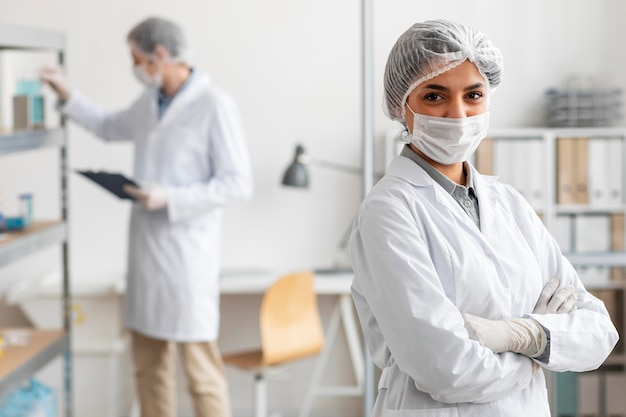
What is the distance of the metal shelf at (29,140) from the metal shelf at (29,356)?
0.63 meters

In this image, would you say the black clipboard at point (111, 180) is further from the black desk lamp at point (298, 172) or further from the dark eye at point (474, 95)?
the dark eye at point (474, 95)

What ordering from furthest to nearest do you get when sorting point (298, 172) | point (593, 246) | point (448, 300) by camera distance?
point (298, 172) → point (593, 246) → point (448, 300)

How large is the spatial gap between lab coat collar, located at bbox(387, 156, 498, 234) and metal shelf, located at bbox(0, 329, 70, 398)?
1.58 metres

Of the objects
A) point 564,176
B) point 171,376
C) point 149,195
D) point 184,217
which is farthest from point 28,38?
point 564,176

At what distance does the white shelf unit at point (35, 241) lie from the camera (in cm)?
279

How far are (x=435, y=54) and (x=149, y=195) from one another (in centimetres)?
168

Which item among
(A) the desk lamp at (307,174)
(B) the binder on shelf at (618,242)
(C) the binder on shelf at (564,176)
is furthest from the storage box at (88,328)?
(B) the binder on shelf at (618,242)

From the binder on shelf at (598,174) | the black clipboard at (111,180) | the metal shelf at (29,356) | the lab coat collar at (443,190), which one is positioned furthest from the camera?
the binder on shelf at (598,174)

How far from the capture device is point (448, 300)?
5.00 ft

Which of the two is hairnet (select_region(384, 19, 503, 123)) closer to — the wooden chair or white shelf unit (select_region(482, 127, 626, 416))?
white shelf unit (select_region(482, 127, 626, 416))

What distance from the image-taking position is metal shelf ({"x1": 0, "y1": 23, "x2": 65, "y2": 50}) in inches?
108

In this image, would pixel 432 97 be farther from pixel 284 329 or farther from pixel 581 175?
pixel 581 175

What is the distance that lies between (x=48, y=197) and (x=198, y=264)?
153 cm

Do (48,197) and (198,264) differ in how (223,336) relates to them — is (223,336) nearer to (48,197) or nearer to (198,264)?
(48,197)
